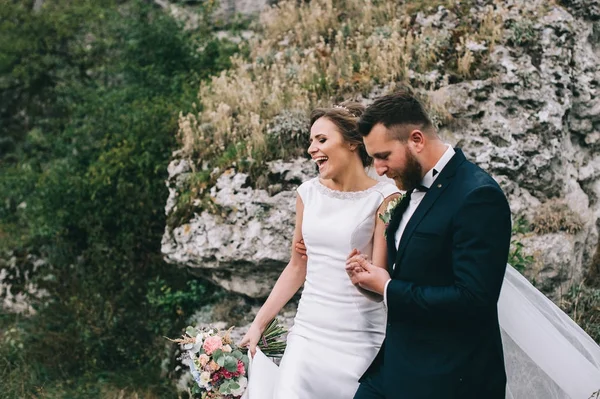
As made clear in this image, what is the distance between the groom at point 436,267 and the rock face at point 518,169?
3.03 m

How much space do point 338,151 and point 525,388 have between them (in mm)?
1629

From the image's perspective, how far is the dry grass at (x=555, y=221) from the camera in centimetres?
569

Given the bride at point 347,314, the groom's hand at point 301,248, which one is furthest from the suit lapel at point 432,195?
the groom's hand at point 301,248

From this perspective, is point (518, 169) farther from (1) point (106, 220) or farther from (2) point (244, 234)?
(1) point (106, 220)

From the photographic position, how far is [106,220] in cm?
722

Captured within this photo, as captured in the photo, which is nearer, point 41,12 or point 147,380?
point 147,380

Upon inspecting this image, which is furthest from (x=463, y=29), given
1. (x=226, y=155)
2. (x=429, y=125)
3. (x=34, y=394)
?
(x=34, y=394)

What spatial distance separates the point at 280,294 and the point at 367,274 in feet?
3.55

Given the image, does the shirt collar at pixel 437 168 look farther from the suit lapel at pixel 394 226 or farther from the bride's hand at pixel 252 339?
the bride's hand at pixel 252 339

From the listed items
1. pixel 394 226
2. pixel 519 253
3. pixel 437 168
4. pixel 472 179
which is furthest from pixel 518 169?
pixel 472 179

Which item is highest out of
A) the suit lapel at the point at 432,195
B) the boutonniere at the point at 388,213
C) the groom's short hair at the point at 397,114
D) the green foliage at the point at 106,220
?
the groom's short hair at the point at 397,114

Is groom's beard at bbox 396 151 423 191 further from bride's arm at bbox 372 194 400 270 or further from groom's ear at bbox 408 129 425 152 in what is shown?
bride's arm at bbox 372 194 400 270

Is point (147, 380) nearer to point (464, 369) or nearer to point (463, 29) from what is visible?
point (464, 369)

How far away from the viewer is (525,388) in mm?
3076
